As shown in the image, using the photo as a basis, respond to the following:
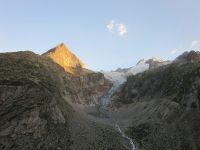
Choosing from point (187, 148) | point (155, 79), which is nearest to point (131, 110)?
point (155, 79)

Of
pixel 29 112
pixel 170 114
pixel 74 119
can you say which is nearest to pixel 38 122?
pixel 29 112

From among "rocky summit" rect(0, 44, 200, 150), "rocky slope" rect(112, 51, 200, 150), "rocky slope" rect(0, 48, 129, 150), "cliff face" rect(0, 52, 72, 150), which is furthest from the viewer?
"rocky slope" rect(112, 51, 200, 150)

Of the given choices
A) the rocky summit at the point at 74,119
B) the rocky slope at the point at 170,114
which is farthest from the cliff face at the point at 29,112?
the rocky slope at the point at 170,114

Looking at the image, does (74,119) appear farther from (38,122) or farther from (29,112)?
(29,112)

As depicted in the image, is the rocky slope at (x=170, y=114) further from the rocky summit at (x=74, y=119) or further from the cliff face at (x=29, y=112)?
the cliff face at (x=29, y=112)

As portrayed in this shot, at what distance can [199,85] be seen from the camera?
129 metres

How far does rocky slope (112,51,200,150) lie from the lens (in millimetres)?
109169

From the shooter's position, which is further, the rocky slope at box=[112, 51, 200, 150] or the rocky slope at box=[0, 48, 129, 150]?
the rocky slope at box=[112, 51, 200, 150]

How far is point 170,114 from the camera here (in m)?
129

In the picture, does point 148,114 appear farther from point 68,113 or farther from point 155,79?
point 155,79

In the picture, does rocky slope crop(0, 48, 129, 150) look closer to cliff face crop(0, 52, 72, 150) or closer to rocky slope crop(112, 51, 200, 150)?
cliff face crop(0, 52, 72, 150)

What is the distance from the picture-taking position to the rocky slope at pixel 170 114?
358 feet

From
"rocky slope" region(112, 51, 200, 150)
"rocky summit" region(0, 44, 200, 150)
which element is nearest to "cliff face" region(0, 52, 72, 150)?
"rocky summit" region(0, 44, 200, 150)

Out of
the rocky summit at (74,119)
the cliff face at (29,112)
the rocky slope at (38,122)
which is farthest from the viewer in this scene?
the rocky summit at (74,119)
